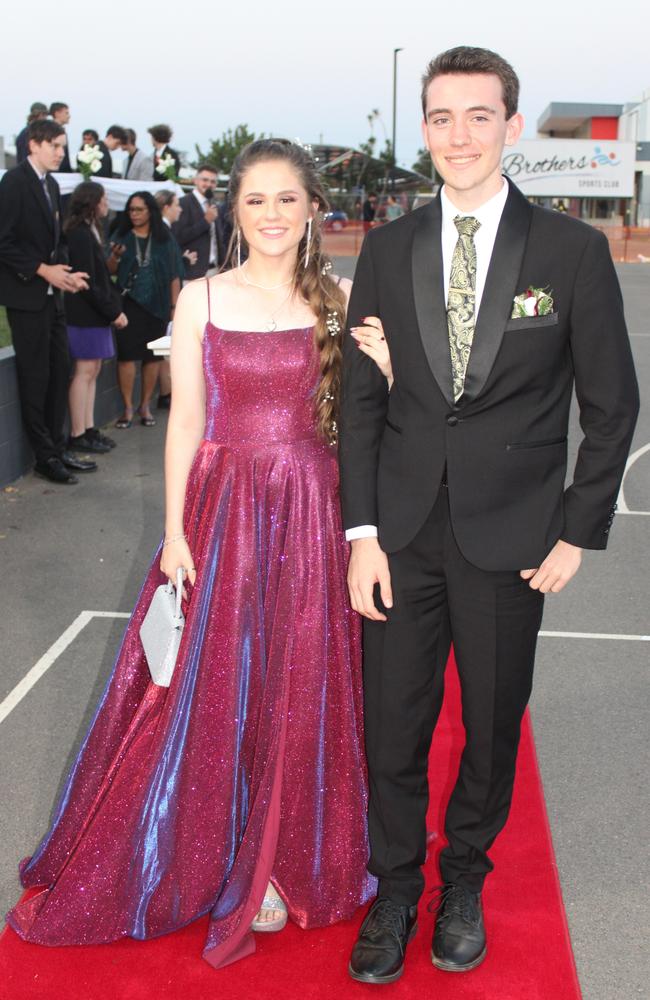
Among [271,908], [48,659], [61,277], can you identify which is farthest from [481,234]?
[61,277]

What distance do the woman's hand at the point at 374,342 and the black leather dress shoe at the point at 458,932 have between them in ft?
4.64

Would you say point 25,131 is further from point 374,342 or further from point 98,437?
point 374,342

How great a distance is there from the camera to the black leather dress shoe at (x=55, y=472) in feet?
25.8

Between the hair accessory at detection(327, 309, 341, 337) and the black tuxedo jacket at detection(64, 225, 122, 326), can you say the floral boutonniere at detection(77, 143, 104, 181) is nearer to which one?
the black tuxedo jacket at detection(64, 225, 122, 326)

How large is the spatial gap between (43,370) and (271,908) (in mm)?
5433

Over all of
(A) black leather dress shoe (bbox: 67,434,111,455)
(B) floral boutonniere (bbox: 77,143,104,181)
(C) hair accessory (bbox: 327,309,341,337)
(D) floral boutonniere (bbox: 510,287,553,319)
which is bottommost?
(A) black leather dress shoe (bbox: 67,434,111,455)

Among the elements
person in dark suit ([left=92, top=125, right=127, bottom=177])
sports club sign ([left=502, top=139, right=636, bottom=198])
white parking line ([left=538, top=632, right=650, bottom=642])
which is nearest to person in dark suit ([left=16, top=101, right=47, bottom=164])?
person in dark suit ([left=92, top=125, right=127, bottom=177])

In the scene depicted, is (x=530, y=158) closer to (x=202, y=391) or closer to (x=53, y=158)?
(x=53, y=158)

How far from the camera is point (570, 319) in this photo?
2.45 m

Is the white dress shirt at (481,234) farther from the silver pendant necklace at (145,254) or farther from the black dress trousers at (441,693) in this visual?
the silver pendant necklace at (145,254)

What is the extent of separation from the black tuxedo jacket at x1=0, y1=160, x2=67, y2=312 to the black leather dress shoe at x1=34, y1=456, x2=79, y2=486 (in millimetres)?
1098

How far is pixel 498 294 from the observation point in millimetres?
2461

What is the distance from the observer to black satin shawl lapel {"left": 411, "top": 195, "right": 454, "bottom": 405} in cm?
251

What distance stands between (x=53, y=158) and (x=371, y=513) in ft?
18.1
